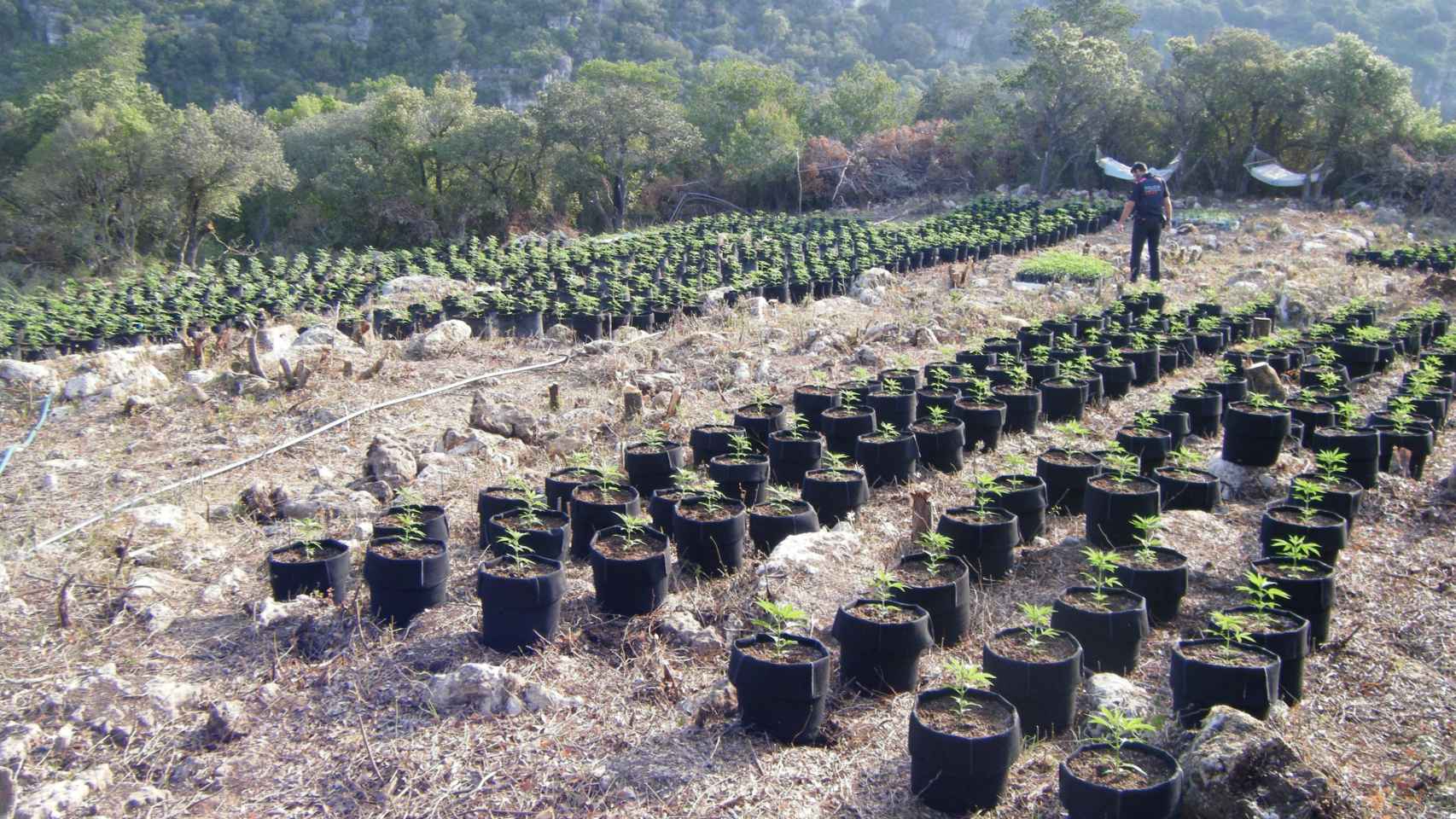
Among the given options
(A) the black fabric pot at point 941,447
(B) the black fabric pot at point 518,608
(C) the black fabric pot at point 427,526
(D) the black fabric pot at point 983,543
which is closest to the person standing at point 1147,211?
(A) the black fabric pot at point 941,447

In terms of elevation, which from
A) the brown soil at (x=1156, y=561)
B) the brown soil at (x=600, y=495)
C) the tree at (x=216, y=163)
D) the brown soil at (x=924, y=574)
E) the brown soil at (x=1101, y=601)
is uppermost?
the tree at (x=216, y=163)

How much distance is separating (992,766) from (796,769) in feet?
2.09

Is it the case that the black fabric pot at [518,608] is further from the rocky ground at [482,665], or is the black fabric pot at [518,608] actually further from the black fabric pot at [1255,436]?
the black fabric pot at [1255,436]

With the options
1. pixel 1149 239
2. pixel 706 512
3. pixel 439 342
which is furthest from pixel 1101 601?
pixel 1149 239

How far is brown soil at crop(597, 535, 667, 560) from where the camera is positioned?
4.30 metres

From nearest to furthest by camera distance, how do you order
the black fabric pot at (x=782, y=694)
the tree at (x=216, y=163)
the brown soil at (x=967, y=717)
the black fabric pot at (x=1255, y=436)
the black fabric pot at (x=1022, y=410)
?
the brown soil at (x=967, y=717) < the black fabric pot at (x=782, y=694) < the black fabric pot at (x=1255, y=436) < the black fabric pot at (x=1022, y=410) < the tree at (x=216, y=163)

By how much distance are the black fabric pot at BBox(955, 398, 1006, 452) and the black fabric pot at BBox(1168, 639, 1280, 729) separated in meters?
3.03

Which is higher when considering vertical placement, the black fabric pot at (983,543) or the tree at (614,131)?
the tree at (614,131)

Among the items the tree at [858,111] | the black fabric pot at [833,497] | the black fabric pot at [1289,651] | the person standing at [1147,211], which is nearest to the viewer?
the black fabric pot at [1289,651]

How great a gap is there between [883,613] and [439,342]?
7.10 metres

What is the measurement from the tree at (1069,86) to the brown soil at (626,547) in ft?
70.4

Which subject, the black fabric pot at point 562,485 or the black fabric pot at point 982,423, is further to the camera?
the black fabric pot at point 982,423

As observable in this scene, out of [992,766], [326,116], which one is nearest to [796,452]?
[992,766]

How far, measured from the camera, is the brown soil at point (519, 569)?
13.1ft
